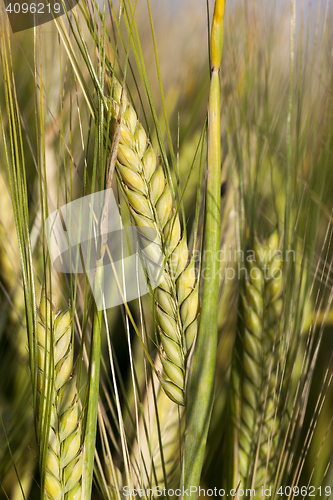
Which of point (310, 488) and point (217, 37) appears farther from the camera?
point (310, 488)

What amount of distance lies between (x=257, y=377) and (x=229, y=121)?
0.33m

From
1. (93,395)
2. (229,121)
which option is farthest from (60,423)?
(229,121)

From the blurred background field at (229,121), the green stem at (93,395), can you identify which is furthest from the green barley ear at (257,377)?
the green stem at (93,395)

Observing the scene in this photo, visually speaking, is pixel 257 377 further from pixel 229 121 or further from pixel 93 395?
pixel 229 121

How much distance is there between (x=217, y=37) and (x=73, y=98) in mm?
225

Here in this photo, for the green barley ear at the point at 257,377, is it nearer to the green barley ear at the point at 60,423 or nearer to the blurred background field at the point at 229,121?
the blurred background field at the point at 229,121

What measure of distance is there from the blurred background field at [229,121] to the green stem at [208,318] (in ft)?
0.41

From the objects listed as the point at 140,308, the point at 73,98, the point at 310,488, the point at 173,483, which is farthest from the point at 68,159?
the point at 310,488

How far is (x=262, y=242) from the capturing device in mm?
377

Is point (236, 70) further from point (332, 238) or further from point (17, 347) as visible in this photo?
point (17, 347)

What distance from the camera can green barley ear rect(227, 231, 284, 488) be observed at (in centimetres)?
34

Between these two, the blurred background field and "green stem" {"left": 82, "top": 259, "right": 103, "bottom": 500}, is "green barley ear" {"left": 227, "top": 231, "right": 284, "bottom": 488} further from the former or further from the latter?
"green stem" {"left": 82, "top": 259, "right": 103, "bottom": 500}

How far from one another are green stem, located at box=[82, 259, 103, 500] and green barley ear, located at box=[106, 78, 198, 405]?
0.06m

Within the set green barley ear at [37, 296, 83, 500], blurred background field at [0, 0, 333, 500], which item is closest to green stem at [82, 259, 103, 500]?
green barley ear at [37, 296, 83, 500]
